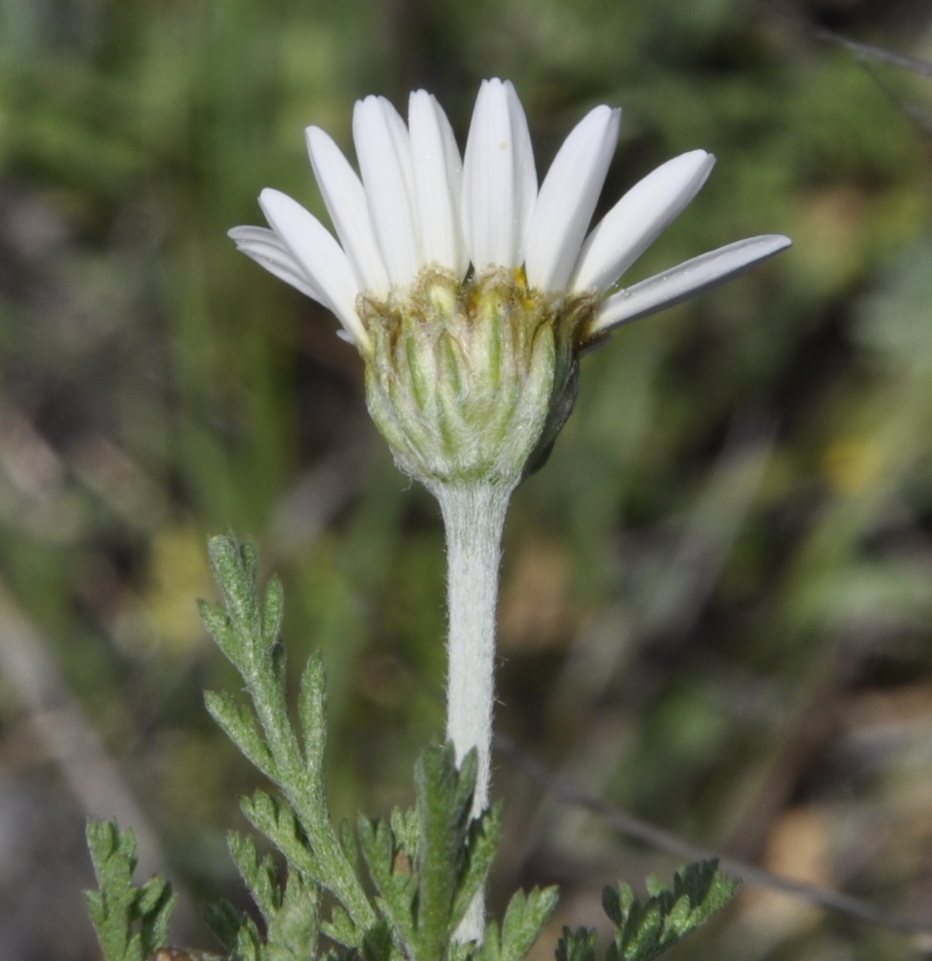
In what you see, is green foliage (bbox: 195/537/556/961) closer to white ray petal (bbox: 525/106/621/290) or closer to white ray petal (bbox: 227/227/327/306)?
white ray petal (bbox: 227/227/327/306)

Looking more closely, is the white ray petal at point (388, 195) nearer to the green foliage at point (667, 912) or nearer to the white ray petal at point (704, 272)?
the white ray petal at point (704, 272)

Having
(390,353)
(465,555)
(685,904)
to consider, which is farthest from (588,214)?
(685,904)

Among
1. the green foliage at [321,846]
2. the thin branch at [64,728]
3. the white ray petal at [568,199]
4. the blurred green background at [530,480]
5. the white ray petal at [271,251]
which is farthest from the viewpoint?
the blurred green background at [530,480]

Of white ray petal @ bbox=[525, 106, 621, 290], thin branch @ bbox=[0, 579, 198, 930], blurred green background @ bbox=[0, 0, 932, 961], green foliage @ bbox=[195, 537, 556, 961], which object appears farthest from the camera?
blurred green background @ bbox=[0, 0, 932, 961]

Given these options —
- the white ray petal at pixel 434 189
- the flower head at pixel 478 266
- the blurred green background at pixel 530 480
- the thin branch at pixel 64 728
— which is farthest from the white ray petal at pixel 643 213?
the thin branch at pixel 64 728

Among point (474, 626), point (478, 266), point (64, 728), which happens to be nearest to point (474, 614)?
point (474, 626)

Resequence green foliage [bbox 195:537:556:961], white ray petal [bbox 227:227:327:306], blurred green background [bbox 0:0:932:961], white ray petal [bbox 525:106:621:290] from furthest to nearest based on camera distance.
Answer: blurred green background [bbox 0:0:932:961]
white ray petal [bbox 227:227:327:306]
white ray petal [bbox 525:106:621:290]
green foliage [bbox 195:537:556:961]


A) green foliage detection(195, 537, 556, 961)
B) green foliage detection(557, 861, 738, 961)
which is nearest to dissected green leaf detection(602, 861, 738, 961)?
green foliage detection(557, 861, 738, 961)

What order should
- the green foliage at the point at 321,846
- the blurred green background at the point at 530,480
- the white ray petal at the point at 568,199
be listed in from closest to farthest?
the green foliage at the point at 321,846 → the white ray petal at the point at 568,199 → the blurred green background at the point at 530,480
